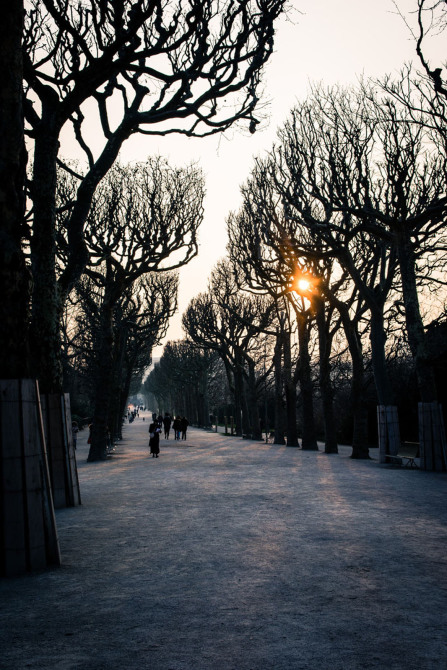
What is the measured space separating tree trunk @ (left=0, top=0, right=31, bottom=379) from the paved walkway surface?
2.28 metres

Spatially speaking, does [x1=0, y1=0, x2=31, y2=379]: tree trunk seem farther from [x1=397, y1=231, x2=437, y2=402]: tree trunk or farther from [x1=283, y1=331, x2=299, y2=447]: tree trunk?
[x1=283, y1=331, x2=299, y2=447]: tree trunk

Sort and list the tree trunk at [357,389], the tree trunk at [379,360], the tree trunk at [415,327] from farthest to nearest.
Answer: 1. the tree trunk at [357,389]
2. the tree trunk at [379,360]
3. the tree trunk at [415,327]

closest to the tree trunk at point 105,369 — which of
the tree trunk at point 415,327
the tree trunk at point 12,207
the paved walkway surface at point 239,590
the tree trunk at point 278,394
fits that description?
the tree trunk at point 415,327

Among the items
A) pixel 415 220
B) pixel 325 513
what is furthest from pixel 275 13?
pixel 325 513

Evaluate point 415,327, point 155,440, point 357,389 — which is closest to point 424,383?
point 415,327

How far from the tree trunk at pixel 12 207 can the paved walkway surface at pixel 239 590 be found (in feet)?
7.48

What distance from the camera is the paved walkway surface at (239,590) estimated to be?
3451 millimetres

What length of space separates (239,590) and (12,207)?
4.33 m

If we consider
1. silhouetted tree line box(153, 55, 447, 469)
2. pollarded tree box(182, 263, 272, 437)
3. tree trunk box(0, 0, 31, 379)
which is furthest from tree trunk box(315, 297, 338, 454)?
tree trunk box(0, 0, 31, 379)

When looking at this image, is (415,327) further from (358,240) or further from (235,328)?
(235,328)

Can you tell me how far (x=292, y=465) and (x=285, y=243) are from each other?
7835 millimetres

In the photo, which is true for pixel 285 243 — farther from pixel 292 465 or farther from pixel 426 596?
pixel 426 596

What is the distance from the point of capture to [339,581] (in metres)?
5.00

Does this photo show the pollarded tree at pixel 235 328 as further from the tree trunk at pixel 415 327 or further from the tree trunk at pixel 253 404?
the tree trunk at pixel 415 327
